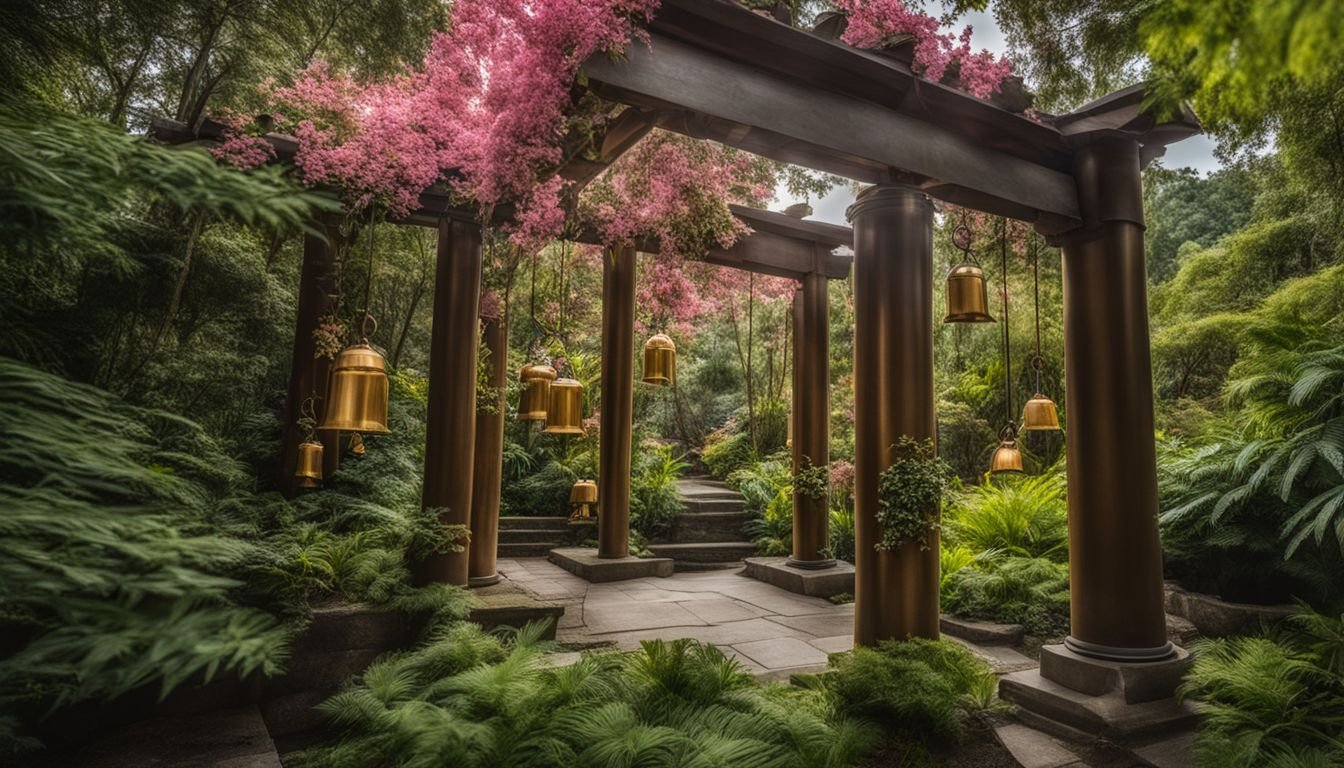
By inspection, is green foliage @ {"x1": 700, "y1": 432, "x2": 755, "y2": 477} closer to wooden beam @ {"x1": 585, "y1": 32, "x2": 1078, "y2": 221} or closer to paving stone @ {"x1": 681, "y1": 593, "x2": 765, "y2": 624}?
paving stone @ {"x1": 681, "y1": 593, "x2": 765, "y2": 624}

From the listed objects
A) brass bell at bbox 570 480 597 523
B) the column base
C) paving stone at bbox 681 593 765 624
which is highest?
brass bell at bbox 570 480 597 523

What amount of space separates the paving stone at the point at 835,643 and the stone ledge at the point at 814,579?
5.42 feet

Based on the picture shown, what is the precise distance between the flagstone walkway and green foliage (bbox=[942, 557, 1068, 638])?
48cm

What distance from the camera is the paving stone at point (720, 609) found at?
5839 mm

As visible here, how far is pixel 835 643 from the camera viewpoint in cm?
505

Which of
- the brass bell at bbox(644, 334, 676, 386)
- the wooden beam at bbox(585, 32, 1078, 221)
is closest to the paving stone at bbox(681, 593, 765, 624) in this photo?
the brass bell at bbox(644, 334, 676, 386)

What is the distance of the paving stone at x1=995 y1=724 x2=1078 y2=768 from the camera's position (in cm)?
325

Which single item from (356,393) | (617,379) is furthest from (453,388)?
(617,379)

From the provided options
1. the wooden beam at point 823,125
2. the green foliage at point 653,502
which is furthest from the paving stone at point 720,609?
the wooden beam at point 823,125

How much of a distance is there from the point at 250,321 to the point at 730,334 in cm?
1289

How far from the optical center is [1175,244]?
1856cm

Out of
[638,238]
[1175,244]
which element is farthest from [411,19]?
[1175,244]

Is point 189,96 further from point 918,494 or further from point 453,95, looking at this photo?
point 918,494

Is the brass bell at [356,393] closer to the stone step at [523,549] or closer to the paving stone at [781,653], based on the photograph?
the paving stone at [781,653]
